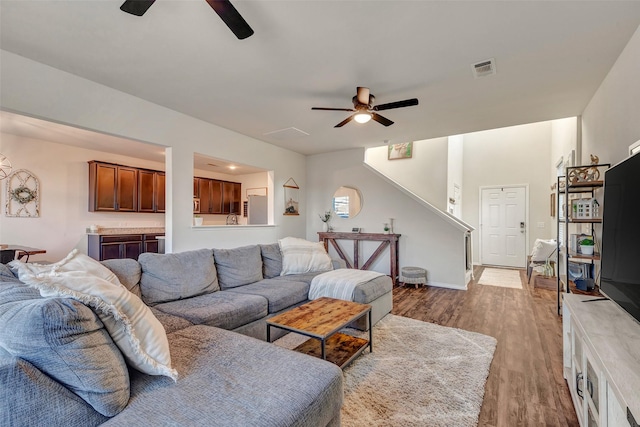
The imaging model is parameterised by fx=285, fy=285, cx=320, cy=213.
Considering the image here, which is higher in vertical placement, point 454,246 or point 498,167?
point 498,167

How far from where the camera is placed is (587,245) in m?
2.95

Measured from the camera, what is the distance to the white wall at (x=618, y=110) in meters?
2.13

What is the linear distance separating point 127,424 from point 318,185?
17.7ft

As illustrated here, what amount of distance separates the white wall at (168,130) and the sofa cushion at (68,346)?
8.12 feet

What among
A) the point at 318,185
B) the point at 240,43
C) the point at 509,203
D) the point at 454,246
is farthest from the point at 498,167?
the point at 240,43

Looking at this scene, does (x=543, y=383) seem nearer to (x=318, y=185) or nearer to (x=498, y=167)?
(x=318, y=185)

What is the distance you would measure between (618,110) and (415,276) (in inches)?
129

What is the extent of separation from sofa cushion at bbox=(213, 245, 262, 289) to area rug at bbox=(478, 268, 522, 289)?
416cm

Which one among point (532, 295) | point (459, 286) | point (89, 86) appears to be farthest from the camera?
point (459, 286)

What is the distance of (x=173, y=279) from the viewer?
259 centimetres

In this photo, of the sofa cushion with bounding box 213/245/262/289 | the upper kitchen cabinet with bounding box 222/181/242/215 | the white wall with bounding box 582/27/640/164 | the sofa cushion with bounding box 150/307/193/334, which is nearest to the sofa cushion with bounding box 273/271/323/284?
the sofa cushion with bounding box 213/245/262/289

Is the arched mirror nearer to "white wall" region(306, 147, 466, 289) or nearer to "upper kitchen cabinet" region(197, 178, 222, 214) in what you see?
"white wall" region(306, 147, 466, 289)

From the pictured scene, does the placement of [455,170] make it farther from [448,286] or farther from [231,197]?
[231,197]

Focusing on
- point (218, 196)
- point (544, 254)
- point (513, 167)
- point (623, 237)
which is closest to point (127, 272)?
point (623, 237)
